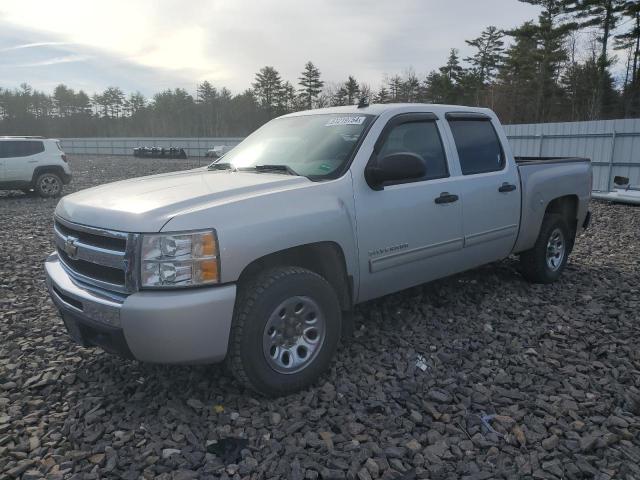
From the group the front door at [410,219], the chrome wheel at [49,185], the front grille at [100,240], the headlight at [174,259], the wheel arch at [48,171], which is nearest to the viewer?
the headlight at [174,259]

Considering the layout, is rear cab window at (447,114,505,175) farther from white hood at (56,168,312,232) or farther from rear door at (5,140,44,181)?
rear door at (5,140,44,181)

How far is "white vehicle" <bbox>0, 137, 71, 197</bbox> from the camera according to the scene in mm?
14109

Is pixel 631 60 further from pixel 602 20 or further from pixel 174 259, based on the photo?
pixel 174 259

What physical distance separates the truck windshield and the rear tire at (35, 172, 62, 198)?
483 inches

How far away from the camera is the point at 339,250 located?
349 cm

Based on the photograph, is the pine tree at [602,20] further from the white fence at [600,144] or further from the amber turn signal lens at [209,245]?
the amber turn signal lens at [209,245]

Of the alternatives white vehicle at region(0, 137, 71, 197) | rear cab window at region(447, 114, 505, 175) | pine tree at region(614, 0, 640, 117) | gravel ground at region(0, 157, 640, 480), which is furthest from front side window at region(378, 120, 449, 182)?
pine tree at region(614, 0, 640, 117)

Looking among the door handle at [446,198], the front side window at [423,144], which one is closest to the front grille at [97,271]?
the front side window at [423,144]

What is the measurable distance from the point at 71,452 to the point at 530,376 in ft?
9.71

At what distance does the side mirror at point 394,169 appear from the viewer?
3.50 m

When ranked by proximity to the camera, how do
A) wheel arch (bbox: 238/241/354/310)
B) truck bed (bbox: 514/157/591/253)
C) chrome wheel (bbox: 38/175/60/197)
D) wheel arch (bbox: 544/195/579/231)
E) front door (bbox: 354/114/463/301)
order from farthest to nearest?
chrome wheel (bbox: 38/175/60/197)
wheel arch (bbox: 544/195/579/231)
truck bed (bbox: 514/157/591/253)
front door (bbox: 354/114/463/301)
wheel arch (bbox: 238/241/354/310)

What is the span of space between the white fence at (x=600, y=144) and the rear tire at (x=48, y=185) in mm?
15561

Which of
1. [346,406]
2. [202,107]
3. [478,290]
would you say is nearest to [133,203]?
[346,406]

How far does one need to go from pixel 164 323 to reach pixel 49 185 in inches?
556
